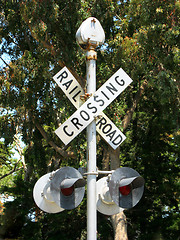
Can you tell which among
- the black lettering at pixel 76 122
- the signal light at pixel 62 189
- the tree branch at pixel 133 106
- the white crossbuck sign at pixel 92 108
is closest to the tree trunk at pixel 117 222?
the tree branch at pixel 133 106

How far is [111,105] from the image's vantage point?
14.8 metres

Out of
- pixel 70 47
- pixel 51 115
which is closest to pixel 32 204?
pixel 51 115

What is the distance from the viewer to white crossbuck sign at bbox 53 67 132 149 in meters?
3.42

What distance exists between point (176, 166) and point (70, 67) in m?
8.29

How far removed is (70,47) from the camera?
52.3 feet

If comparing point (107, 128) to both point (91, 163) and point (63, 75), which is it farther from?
point (63, 75)

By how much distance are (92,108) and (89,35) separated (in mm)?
733

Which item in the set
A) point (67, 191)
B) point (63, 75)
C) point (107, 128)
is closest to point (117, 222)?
point (107, 128)

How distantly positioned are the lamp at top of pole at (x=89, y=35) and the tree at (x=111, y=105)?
8850mm

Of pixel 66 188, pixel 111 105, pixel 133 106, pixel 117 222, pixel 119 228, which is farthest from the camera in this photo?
pixel 133 106

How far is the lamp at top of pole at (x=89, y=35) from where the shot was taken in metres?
3.65

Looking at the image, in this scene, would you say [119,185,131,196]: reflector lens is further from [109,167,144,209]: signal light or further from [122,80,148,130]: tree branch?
[122,80,148,130]: tree branch

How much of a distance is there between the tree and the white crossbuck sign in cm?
902

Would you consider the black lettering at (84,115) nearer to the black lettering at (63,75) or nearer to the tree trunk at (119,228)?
the black lettering at (63,75)
